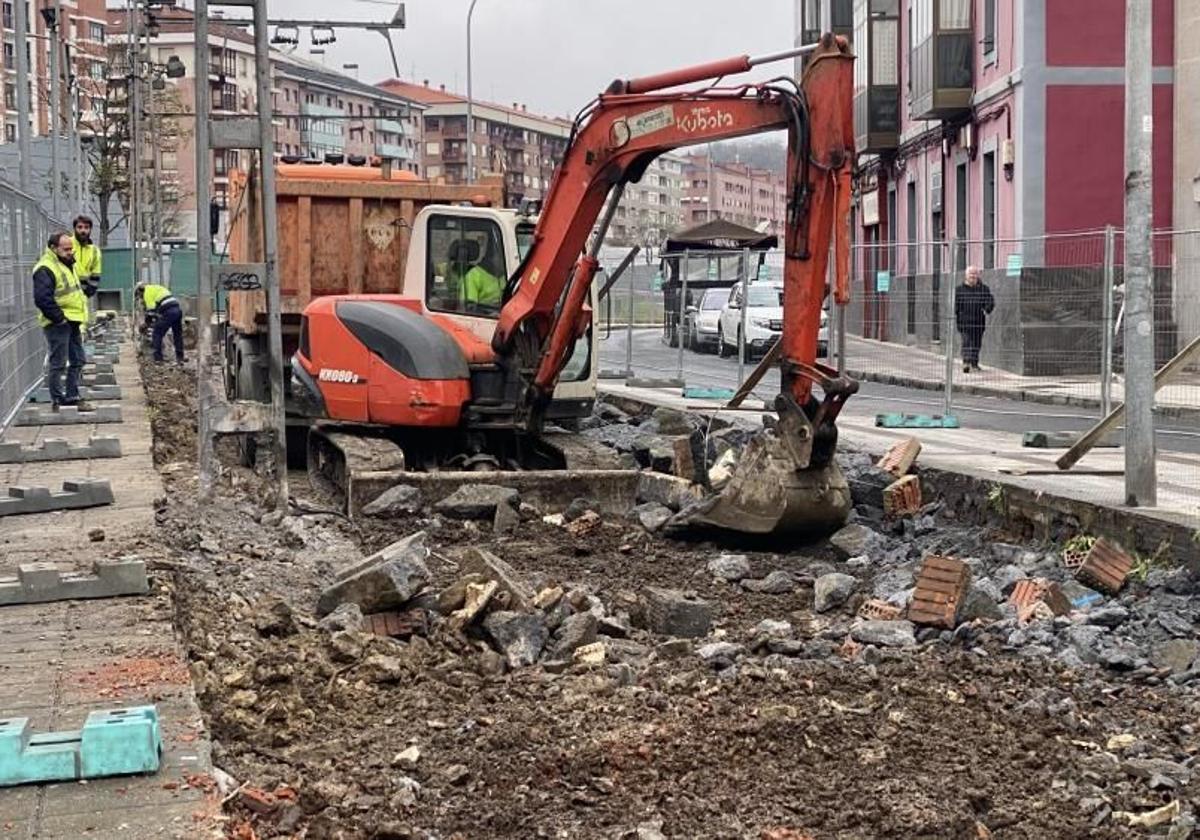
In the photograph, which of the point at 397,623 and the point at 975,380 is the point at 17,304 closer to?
the point at 397,623

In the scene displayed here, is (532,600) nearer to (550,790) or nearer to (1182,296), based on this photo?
(550,790)

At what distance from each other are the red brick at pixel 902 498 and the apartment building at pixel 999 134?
619 cm

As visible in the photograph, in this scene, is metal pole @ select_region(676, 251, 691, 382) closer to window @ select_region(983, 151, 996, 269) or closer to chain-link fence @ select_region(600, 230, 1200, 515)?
chain-link fence @ select_region(600, 230, 1200, 515)

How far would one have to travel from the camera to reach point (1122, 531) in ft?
32.3

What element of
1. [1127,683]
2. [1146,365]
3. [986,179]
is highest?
[986,179]

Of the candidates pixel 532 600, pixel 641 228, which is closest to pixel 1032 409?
pixel 532 600

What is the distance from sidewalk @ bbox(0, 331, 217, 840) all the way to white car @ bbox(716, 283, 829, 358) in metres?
18.6

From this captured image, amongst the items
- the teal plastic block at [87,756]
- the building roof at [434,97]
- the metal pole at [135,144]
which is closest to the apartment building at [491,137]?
the building roof at [434,97]

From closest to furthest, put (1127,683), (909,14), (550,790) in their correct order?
(550,790) → (1127,683) → (909,14)

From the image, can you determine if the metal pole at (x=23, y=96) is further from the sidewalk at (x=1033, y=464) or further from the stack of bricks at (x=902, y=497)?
the stack of bricks at (x=902, y=497)

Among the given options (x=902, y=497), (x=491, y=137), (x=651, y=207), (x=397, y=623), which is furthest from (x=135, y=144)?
(x=651, y=207)

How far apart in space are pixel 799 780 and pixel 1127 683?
8.03 feet

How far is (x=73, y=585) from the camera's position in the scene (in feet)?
24.8

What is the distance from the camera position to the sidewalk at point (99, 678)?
4496mm
